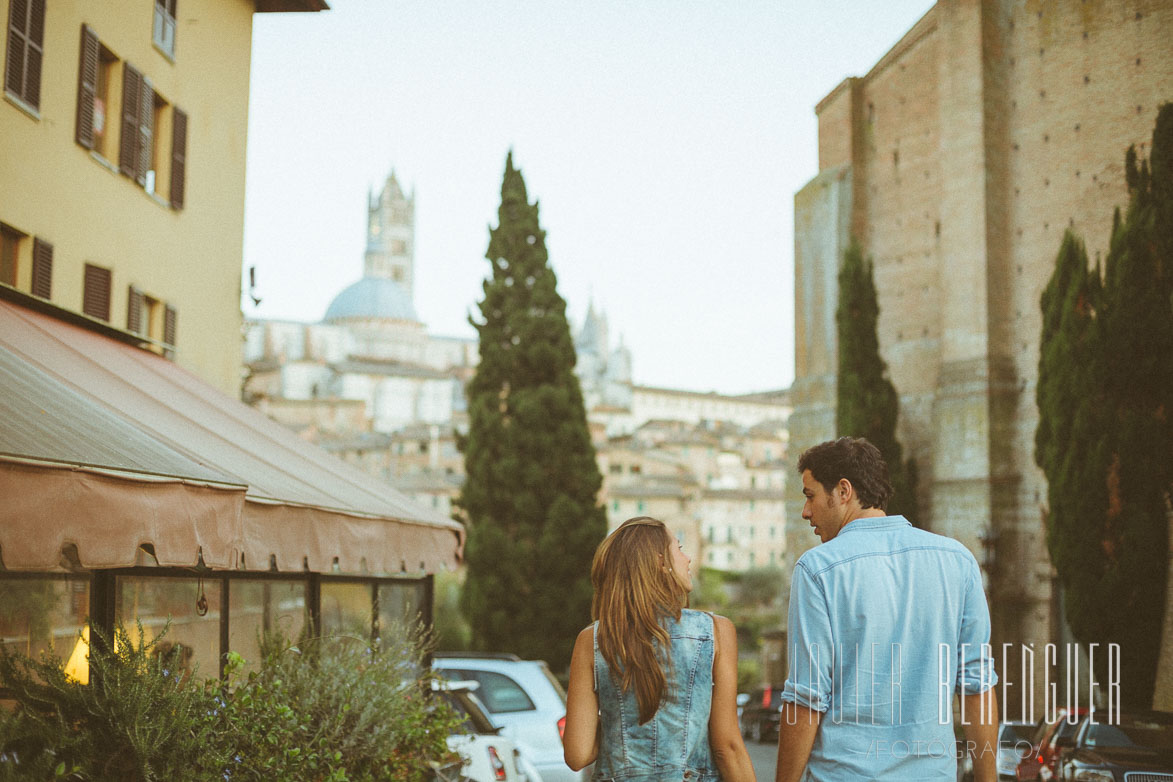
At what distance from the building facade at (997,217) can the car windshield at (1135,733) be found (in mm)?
15025

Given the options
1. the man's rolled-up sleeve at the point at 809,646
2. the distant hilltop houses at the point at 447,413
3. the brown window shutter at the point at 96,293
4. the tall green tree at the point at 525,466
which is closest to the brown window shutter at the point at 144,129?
the brown window shutter at the point at 96,293

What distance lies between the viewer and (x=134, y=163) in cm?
1384

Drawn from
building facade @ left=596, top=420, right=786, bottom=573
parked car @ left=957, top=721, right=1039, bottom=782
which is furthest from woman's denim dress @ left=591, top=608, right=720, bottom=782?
building facade @ left=596, top=420, right=786, bottom=573

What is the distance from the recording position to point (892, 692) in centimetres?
345

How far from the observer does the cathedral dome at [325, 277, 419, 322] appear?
475 feet

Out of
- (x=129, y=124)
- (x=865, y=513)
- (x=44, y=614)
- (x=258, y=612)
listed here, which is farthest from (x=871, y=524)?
(x=129, y=124)

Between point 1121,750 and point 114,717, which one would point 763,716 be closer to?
point 1121,750

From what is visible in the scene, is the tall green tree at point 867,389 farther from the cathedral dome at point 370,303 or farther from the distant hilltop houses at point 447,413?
the cathedral dome at point 370,303

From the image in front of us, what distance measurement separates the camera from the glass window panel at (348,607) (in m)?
10.5

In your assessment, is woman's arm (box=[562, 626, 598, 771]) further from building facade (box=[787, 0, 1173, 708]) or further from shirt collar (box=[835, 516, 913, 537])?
building facade (box=[787, 0, 1173, 708])

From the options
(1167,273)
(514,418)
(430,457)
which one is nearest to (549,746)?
(1167,273)

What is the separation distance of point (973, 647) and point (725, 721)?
0.77m

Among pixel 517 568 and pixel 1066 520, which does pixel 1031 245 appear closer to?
pixel 1066 520

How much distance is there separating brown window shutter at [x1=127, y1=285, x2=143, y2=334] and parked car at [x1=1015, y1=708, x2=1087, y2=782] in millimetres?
10489
